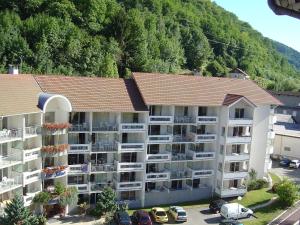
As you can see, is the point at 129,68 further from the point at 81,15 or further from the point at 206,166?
the point at 206,166

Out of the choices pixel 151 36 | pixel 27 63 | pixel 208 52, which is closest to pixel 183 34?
pixel 208 52

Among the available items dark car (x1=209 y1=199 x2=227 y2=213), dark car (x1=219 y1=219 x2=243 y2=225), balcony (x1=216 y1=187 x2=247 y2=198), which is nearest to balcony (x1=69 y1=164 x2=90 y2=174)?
dark car (x1=209 y1=199 x2=227 y2=213)

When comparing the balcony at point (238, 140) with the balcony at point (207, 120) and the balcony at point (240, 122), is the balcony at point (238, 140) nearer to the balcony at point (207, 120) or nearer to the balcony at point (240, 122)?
the balcony at point (240, 122)

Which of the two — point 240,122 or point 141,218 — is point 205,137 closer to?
point 240,122

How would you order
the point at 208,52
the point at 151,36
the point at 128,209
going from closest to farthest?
the point at 128,209, the point at 151,36, the point at 208,52

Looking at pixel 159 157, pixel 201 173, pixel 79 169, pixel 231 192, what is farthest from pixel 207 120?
pixel 79 169

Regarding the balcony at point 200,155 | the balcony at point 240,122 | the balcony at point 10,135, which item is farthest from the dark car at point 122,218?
the balcony at point 240,122

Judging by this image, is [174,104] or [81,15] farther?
[81,15]
